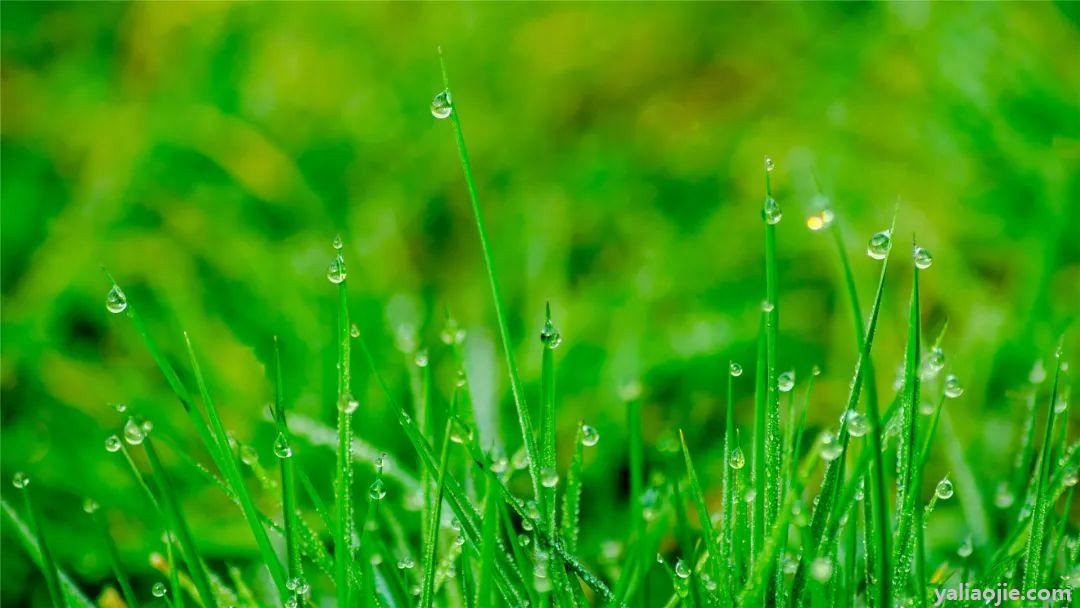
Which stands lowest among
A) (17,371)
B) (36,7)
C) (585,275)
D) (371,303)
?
(17,371)

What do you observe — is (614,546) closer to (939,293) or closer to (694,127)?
(939,293)

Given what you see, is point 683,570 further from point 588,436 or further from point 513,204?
point 513,204

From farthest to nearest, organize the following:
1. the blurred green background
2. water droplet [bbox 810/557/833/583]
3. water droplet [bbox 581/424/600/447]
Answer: the blurred green background
water droplet [bbox 581/424/600/447]
water droplet [bbox 810/557/833/583]

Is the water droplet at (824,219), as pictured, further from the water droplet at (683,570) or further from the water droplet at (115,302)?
the water droplet at (115,302)

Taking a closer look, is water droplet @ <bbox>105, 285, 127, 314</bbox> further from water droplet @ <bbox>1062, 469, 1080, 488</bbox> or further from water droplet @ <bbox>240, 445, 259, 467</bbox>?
water droplet @ <bbox>1062, 469, 1080, 488</bbox>

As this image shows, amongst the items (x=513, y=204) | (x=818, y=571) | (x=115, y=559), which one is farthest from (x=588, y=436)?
(x=513, y=204)

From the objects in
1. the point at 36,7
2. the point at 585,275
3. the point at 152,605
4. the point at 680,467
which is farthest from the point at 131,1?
the point at 680,467

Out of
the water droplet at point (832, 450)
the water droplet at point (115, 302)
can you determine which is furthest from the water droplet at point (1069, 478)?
the water droplet at point (115, 302)

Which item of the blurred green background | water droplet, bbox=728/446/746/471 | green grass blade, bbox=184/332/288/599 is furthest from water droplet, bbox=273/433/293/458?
the blurred green background
